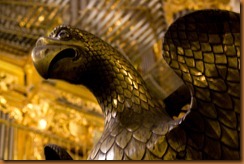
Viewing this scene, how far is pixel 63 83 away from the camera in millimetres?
3248

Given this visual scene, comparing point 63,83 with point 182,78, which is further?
point 63,83

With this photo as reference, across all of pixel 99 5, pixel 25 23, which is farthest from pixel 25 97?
pixel 99 5

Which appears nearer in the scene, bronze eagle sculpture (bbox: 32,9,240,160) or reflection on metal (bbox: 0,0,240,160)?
bronze eagle sculpture (bbox: 32,9,240,160)

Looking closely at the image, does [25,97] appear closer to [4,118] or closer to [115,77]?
[4,118]

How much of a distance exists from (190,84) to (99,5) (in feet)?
10.1

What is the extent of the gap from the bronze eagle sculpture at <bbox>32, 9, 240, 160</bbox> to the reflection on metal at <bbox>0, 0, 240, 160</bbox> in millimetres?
2043

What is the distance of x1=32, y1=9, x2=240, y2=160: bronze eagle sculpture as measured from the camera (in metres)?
0.63

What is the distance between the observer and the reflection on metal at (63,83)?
9.78 feet

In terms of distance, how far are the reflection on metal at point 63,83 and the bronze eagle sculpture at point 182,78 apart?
2043mm

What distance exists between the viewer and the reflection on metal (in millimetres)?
2982

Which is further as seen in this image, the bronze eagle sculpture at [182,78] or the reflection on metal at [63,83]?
the reflection on metal at [63,83]

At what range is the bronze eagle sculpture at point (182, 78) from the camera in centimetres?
63

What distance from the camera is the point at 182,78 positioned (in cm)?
66

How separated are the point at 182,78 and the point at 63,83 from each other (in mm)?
2627
